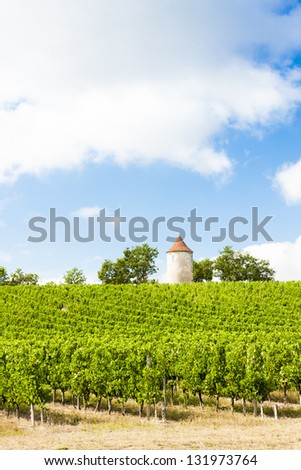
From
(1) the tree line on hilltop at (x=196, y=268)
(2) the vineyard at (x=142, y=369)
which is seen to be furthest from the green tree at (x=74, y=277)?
(2) the vineyard at (x=142, y=369)

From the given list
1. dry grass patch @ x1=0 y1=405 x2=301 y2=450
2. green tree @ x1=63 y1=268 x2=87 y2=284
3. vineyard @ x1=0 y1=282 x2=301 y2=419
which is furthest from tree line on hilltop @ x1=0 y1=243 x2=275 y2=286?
dry grass patch @ x1=0 y1=405 x2=301 y2=450

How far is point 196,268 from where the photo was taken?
79062 millimetres

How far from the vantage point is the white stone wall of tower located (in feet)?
212

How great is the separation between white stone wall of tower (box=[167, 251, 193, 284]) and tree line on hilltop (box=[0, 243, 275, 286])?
37.9 ft

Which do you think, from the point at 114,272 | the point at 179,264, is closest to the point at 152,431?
the point at 179,264

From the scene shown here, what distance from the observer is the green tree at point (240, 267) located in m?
76.2

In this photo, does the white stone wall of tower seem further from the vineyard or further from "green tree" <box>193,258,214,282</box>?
the vineyard

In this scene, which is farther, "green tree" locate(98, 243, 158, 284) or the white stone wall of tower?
"green tree" locate(98, 243, 158, 284)

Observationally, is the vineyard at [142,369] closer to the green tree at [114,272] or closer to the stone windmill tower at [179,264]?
the stone windmill tower at [179,264]

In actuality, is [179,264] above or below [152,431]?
above

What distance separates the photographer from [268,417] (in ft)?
67.2

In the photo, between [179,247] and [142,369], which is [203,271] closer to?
[179,247]

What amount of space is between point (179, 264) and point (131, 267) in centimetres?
1458

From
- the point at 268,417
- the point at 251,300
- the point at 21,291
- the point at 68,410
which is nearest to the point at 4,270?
the point at 21,291
